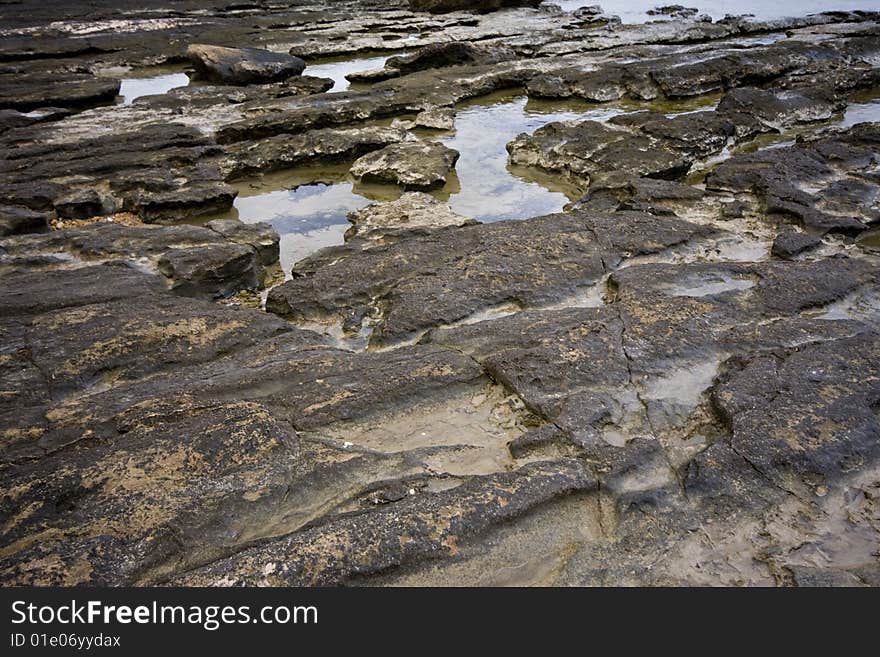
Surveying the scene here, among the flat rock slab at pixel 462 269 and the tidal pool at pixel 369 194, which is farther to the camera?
the tidal pool at pixel 369 194

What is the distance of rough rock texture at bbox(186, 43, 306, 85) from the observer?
13.3 metres

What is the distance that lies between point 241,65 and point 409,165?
6.49 m

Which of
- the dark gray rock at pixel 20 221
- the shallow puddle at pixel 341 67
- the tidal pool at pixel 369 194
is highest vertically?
the dark gray rock at pixel 20 221

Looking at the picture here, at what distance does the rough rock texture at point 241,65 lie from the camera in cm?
1330

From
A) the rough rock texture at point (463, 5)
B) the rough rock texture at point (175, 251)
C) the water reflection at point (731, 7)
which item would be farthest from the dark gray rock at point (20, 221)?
the rough rock texture at point (463, 5)

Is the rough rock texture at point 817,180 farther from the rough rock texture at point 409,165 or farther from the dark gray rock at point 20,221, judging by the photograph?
the dark gray rock at point 20,221

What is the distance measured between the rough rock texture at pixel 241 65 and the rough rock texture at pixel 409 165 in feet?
17.8

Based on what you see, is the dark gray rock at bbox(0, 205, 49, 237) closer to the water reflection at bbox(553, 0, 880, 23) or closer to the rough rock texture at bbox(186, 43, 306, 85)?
the rough rock texture at bbox(186, 43, 306, 85)

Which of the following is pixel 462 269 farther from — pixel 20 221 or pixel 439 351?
pixel 20 221

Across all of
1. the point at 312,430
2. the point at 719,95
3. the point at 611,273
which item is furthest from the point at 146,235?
the point at 719,95

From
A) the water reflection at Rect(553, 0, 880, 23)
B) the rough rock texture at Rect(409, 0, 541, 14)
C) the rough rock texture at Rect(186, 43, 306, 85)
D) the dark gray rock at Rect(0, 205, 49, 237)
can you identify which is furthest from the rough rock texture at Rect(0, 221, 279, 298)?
the rough rock texture at Rect(409, 0, 541, 14)

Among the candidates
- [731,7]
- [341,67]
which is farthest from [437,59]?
[731,7]

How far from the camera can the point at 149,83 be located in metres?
14.1

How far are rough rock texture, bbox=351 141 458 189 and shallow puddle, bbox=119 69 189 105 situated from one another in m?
A: 6.21
